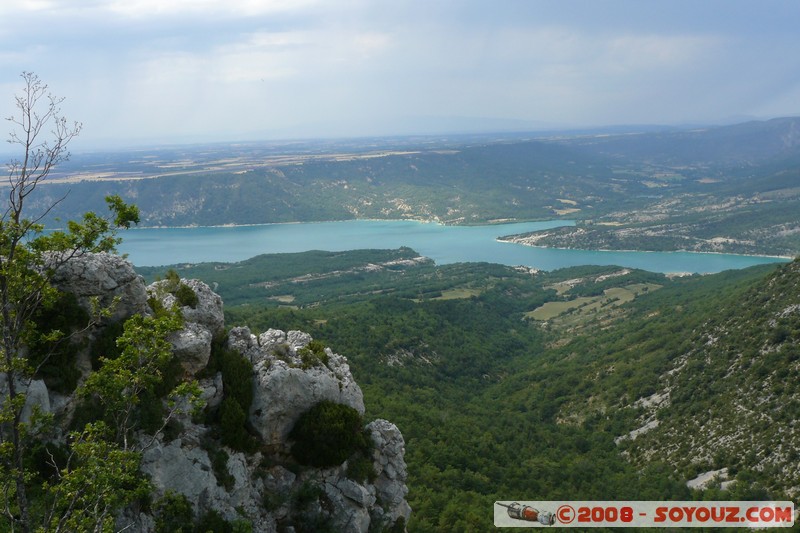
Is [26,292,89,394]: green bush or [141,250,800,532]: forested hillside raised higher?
[26,292,89,394]: green bush

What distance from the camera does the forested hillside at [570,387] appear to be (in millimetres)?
27844

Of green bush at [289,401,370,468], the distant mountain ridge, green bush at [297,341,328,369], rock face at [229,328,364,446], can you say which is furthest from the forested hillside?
green bush at [297,341,328,369]

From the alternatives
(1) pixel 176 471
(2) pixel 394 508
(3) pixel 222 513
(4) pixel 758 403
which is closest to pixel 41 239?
(1) pixel 176 471

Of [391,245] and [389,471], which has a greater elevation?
[389,471]

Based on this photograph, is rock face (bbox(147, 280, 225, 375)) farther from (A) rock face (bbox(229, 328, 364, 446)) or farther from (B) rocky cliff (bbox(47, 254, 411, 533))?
(A) rock face (bbox(229, 328, 364, 446))

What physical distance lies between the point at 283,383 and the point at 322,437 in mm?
1645

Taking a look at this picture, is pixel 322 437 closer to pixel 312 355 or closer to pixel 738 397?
pixel 312 355

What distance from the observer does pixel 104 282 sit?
42.8ft

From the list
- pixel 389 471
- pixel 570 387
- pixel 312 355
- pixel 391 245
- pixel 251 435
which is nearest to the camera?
pixel 251 435

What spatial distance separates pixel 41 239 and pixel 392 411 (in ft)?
87.4

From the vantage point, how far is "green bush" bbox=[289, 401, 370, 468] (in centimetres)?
1434

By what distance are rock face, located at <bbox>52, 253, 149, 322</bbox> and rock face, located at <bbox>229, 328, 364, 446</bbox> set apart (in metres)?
2.77

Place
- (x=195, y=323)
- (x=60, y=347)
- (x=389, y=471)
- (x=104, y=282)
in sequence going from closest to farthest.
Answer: (x=60, y=347)
(x=104, y=282)
(x=195, y=323)
(x=389, y=471)

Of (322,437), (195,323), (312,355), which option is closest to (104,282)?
(195,323)
